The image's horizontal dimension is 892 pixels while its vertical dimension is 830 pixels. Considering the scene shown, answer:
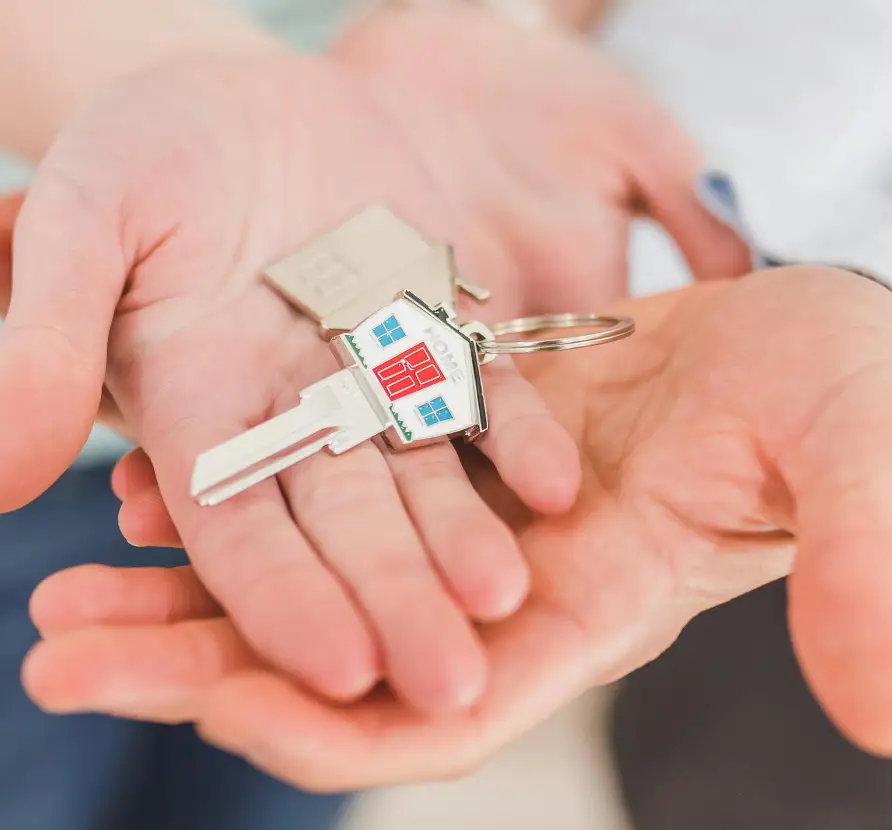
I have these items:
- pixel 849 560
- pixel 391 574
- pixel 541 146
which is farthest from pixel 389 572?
pixel 541 146

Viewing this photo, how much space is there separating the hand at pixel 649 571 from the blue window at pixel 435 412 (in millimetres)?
77

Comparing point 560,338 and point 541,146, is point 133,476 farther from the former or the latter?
point 541,146

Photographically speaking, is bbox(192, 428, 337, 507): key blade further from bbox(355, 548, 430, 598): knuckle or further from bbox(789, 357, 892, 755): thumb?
bbox(789, 357, 892, 755): thumb

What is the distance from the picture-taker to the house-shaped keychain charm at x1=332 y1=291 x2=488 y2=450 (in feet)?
2.31

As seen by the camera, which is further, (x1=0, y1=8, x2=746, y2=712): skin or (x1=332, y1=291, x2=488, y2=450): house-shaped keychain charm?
(x1=332, y1=291, x2=488, y2=450): house-shaped keychain charm

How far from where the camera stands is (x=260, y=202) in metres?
0.94

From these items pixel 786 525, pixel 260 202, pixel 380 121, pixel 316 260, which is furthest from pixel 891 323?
pixel 380 121

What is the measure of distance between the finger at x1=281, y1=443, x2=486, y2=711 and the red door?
2.3 inches

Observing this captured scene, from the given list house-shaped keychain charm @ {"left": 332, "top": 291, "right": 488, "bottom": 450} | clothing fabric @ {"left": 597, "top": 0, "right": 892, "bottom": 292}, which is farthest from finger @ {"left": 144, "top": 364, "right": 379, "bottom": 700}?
clothing fabric @ {"left": 597, "top": 0, "right": 892, "bottom": 292}

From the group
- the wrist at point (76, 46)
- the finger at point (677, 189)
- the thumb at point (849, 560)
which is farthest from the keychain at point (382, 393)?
the wrist at point (76, 46)

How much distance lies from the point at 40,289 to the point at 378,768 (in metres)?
0.50

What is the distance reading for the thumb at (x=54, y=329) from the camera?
63 centimetres

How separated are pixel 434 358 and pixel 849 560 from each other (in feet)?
1.27

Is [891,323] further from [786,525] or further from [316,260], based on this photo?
[316,260]
